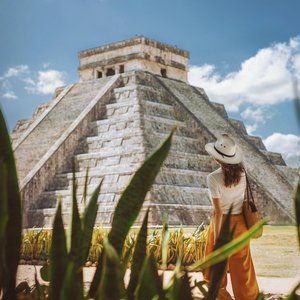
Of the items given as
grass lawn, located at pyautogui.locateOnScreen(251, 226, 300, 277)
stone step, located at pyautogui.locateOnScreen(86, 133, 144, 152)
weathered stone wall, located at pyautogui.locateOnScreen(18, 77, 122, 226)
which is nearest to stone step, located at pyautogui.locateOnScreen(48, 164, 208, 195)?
weathered stone wall, located at pyautogui.locateOnScreen(18, 77, 122, 226)

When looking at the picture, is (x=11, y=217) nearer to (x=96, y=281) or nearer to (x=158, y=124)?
(x=96, y=281)

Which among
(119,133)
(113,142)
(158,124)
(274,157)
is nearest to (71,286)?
(113,142)

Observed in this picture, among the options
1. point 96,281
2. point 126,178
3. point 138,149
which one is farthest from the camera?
point 138,149

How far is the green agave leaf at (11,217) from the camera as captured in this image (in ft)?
4.44

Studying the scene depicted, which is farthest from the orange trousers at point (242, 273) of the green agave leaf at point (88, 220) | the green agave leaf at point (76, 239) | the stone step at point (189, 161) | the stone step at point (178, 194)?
the stone step at point (189, 161)

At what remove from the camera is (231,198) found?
13.1 feet

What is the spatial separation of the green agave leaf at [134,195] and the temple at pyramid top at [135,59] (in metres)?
21.0

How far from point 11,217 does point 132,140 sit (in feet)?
51.2

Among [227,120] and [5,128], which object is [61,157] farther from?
[5,128]

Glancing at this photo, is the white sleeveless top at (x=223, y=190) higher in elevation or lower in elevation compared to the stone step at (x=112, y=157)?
lower

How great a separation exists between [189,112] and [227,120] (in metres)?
2.63

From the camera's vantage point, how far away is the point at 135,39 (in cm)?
2256

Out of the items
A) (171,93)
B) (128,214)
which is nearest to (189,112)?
(171,93)

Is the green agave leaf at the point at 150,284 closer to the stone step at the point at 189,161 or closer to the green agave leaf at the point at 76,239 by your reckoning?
the green agave leaf at the point at 76,239
